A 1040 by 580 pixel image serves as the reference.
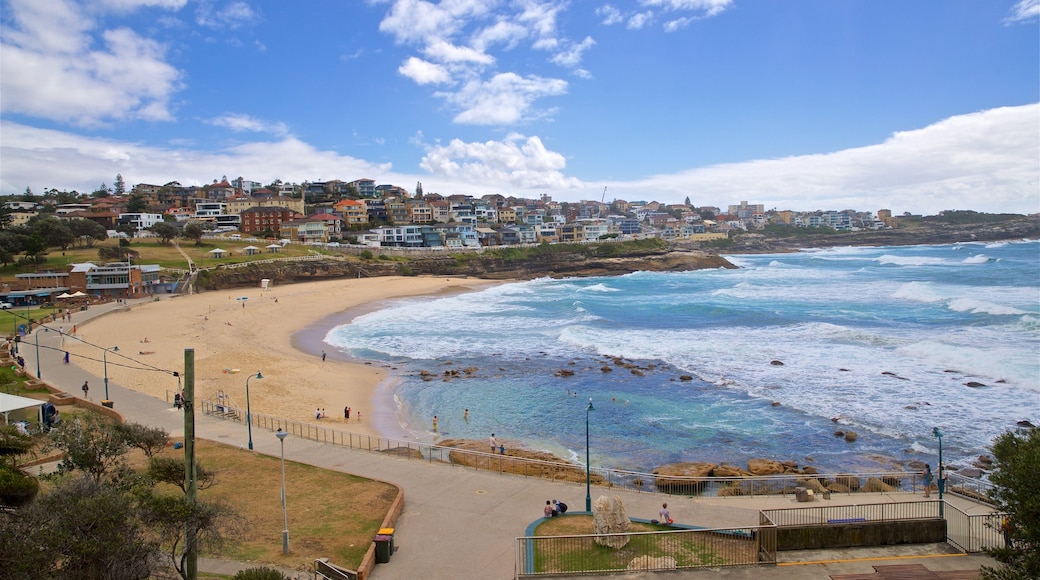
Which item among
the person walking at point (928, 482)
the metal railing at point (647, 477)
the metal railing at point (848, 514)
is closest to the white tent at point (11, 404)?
the metal railing at point (647, 477)

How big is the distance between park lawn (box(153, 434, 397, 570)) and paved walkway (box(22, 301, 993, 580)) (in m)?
0.39

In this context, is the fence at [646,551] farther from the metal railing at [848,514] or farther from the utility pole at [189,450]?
the utility pole at [189,450]

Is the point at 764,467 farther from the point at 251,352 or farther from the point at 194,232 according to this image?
the point at 194,232

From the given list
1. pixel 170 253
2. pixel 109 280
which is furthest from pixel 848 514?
pixel 170 253

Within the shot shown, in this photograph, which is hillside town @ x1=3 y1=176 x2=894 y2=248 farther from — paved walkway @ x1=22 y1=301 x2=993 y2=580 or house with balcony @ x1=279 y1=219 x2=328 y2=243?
paved walkway @ x1=22 y1=301 x2=993 y2=580

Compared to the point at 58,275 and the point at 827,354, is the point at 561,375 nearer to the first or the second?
the point at 827,354

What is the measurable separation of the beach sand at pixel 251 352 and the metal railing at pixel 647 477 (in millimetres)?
3327

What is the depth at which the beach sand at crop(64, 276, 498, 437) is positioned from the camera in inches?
1063

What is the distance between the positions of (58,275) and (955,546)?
6455 cm

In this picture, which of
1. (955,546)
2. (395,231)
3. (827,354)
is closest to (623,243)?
(395,231)

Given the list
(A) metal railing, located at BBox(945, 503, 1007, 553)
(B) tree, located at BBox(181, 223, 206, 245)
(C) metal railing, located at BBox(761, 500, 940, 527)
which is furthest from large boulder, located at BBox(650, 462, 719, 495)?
(B) tree, located at BBox(181, 223, 206, 245)

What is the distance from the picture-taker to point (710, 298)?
194 feet

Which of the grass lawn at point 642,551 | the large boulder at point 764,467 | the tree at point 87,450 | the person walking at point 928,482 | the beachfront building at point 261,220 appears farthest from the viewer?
the beachfront building at point 261,220

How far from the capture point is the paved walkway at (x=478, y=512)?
1088 cm
